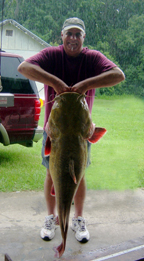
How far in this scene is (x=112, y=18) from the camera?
1.93m

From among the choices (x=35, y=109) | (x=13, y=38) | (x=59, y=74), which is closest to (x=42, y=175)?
(x=35, y=109)

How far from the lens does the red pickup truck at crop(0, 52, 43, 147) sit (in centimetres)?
261

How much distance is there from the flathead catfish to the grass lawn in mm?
1019

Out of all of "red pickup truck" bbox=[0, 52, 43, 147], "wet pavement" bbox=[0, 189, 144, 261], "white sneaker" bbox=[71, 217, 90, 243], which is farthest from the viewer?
"red pickup truck" bbox=[0, 52, 43, 147]

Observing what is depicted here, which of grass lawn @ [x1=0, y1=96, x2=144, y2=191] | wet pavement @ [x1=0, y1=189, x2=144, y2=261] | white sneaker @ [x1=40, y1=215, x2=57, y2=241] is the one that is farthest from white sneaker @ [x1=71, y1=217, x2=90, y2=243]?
grass lawn @ [x1=0, y1=96, x2=144, y2=191]

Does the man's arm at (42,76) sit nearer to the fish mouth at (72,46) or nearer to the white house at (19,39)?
the fish mouth at (72,46)

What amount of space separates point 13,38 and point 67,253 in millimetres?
1377

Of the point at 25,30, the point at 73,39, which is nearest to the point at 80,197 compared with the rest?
the point at 73,39

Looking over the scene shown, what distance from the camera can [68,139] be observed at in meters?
1.14

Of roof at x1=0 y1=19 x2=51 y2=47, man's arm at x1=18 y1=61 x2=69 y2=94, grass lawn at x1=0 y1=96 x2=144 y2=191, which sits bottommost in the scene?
grass lawn at x1=0 y1=96 x2=144 y2=191

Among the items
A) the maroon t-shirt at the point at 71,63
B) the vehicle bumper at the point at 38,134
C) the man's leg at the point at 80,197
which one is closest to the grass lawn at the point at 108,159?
the vehicle bumper at the point at 38,134

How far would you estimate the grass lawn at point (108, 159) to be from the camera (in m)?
2.47

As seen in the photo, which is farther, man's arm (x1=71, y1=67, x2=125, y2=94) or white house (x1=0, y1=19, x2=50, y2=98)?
white house (x1=0, y1=19, x2=50, y2=98)

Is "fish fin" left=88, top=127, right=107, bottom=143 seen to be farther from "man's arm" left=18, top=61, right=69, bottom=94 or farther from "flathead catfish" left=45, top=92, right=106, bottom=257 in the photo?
"man's arm" left=18, top=61, right=69, bottom=94
